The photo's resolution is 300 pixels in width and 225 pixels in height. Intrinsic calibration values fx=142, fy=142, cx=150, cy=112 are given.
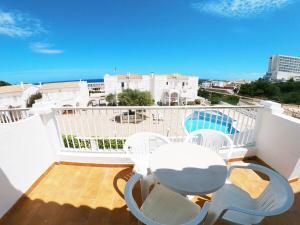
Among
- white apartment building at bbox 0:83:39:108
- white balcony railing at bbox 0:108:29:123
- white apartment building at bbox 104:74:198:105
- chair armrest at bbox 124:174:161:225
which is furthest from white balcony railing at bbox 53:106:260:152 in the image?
white apartment building at bbox 104:74:198:105

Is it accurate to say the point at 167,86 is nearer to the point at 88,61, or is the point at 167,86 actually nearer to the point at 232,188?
the point at 232,188

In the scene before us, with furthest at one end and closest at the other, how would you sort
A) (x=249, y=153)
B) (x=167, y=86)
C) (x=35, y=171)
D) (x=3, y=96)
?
(x=167, y=86) → (x=3, y=96) → (x=249, y=153) → (x=35, y=171)

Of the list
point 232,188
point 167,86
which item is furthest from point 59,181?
point 167,86

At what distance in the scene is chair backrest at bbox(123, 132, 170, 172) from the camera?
179 centimetres

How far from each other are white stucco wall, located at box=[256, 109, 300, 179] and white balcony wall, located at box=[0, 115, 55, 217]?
4.02 meters

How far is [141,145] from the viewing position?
1982 mm

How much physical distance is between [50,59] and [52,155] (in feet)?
187

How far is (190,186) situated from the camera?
113 centimetres

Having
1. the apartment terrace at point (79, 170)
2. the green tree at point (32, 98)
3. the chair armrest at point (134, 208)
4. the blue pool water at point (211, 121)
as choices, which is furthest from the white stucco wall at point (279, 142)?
the green tree at point (32, 98)

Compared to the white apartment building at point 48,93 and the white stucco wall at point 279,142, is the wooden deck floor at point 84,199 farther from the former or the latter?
the white apartment building at point 48,93

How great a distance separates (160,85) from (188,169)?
978 inches

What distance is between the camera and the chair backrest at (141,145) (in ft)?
5.88

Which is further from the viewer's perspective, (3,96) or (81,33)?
(81,33)

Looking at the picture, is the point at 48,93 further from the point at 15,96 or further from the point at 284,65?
the point at 284,65
